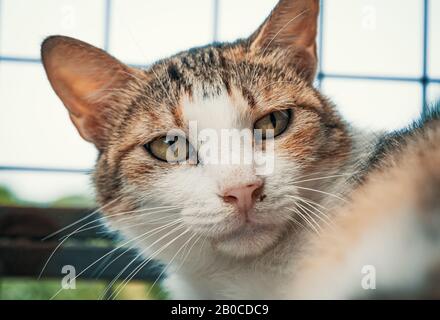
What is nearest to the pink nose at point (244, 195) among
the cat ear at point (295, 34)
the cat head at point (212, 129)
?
the cat head at point (212, 129)

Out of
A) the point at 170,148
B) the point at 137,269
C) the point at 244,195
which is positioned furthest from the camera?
the point at 137,269

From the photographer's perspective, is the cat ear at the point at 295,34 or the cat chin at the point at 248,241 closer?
the cat chin at the point at 248,241

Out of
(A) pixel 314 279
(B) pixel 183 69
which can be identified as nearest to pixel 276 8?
(B) pixel 183 69

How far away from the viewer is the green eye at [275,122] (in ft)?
2.75

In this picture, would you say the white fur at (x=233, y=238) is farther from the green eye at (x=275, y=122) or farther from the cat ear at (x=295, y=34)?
the cat ear at (x=295, y=34)

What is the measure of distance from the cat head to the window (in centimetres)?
4

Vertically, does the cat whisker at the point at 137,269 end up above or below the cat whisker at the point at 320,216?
below

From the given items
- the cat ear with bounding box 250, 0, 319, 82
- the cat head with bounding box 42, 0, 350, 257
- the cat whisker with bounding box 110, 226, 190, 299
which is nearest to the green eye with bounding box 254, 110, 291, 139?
the cat head with bounding box 42, 0, 350, 257

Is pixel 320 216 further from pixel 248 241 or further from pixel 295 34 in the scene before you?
pixel 295 34

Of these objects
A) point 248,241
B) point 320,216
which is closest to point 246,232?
point 248,241

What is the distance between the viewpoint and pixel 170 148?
2.73 feet

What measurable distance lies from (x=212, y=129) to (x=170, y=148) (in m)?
0.08

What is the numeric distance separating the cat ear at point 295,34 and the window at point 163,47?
0.11 ft
